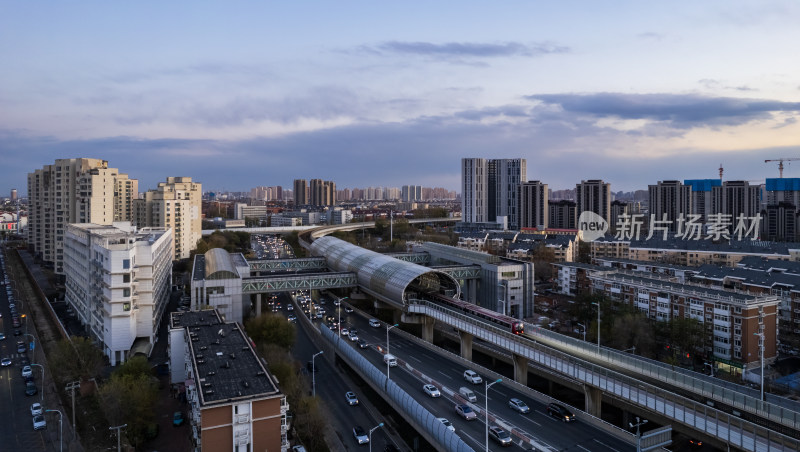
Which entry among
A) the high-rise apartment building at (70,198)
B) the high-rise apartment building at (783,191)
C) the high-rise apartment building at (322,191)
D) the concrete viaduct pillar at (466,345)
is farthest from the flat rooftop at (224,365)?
the high-rise apartment building at (322,191)

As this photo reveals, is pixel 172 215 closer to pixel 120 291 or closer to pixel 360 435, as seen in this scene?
pixel 120 291

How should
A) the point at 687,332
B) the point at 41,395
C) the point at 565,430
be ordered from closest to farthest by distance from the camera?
the point at 565,430, the point at 41,395, the point at 687,332

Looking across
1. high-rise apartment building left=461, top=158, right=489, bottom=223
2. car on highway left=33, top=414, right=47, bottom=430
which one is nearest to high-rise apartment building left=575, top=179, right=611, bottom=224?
high-rise apartment building left=461, top=158, right=489, bottom=223

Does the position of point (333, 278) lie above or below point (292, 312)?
above

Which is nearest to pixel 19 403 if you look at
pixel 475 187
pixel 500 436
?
pixel 500 436

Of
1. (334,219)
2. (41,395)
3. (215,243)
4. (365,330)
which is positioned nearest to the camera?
(41,395)

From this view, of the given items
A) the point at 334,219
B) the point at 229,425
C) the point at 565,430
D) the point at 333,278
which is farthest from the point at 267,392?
the point at 334,219

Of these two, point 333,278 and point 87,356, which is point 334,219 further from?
point 87,356
